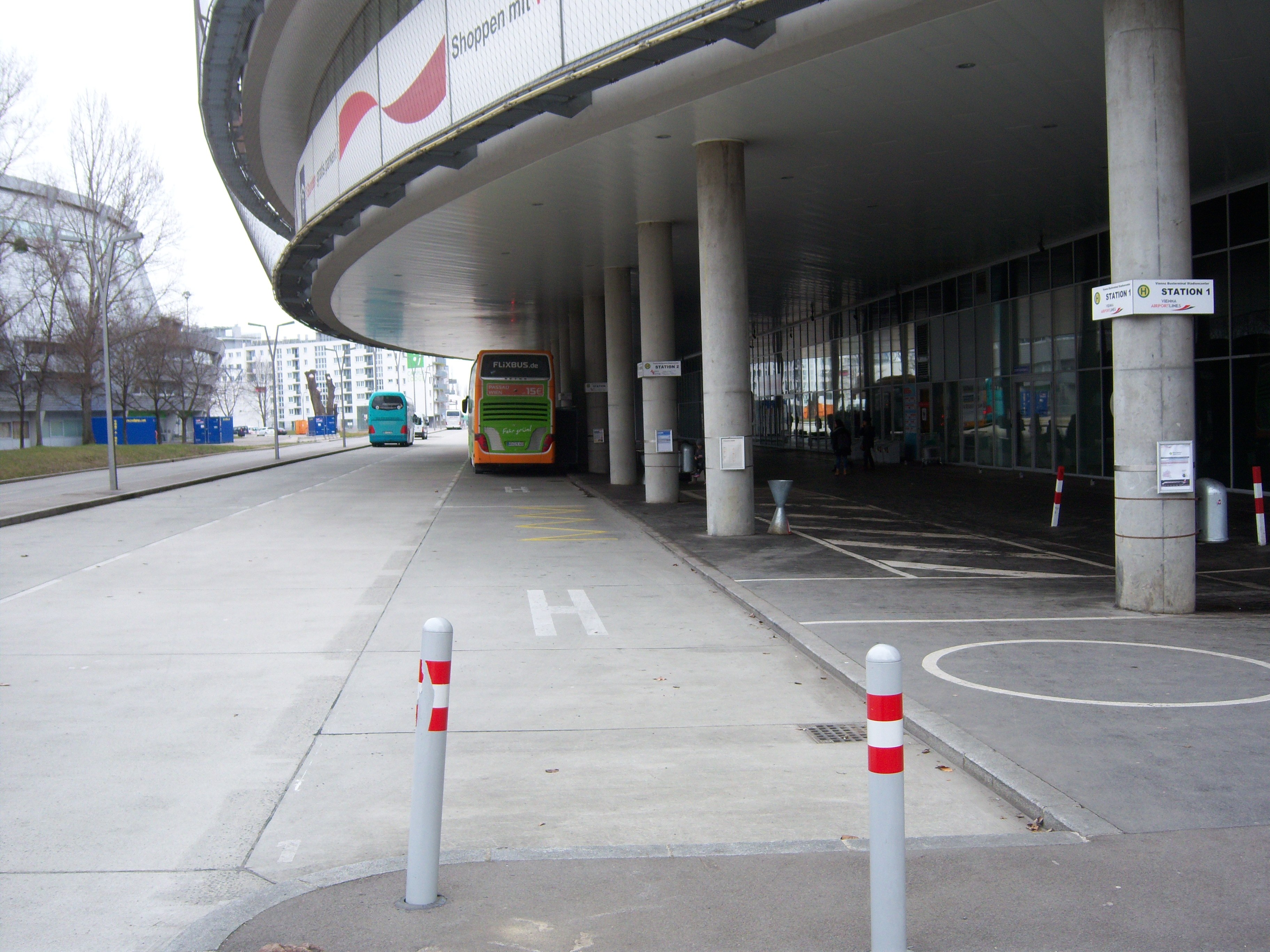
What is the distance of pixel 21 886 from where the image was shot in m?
4.25

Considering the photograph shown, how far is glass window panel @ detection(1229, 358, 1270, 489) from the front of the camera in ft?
63.3

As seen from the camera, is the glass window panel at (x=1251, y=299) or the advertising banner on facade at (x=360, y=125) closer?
the advertising banner on facade at (x=360, y=125)

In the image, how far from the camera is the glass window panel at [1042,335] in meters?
A: 26.8

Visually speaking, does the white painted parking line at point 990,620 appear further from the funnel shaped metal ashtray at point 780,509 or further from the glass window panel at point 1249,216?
the glass window panel at point 1249,216

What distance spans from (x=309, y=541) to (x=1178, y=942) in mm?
14773

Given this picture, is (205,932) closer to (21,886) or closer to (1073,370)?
(21,886)

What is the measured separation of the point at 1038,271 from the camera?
27.1 metres

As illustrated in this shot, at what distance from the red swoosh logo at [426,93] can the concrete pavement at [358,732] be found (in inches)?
262

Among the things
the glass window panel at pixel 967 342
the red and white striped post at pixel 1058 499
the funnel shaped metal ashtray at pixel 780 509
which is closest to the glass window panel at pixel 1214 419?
the red and white striped post at pixel 1058 499

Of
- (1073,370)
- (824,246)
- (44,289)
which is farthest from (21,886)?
(44,289)

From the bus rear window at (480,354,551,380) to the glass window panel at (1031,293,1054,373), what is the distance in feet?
46.9

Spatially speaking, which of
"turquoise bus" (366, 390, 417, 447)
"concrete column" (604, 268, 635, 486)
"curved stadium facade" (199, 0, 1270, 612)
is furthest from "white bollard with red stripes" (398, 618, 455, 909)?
"turquoise bus" (366, 390, 417, 447)

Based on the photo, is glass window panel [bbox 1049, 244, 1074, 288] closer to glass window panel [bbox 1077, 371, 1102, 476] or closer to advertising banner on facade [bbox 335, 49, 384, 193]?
glass window panel [bbox 1077, 371, 1102, 476]

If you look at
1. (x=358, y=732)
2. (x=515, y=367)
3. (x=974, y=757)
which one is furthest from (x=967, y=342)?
(x=358, y=732)
